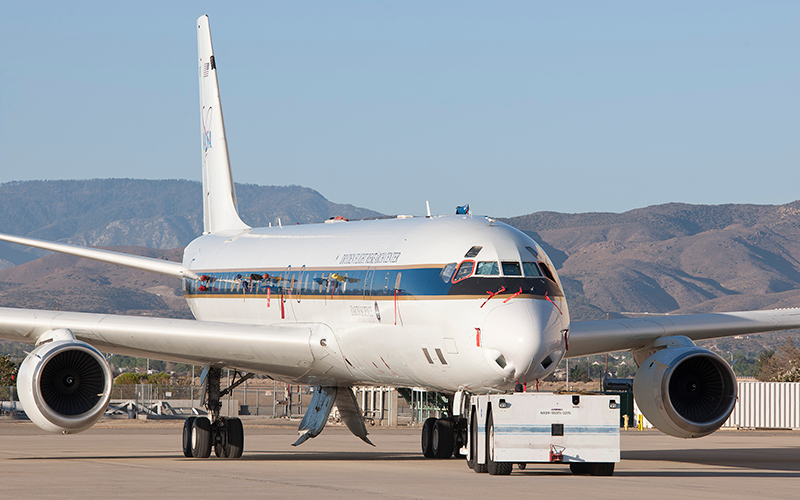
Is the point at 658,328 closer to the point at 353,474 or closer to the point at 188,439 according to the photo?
the point at 353,474

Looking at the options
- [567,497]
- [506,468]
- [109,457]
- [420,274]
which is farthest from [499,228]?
[109,457]

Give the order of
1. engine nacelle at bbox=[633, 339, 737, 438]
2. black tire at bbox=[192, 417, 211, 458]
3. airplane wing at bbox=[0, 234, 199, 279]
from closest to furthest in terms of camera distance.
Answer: engine nacelle at bbox=[633, 339, 737, 438]
black tire at bbox=[192, 417, 211, 458]
airplane wing at bbox=[0, 234, 199, 279]

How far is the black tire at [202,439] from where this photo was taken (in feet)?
87.4

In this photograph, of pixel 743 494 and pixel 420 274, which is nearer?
pixel 743 494

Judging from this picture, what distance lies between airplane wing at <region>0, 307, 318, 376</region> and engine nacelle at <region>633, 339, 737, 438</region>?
682 centimetres

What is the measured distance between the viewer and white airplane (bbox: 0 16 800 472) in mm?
19609

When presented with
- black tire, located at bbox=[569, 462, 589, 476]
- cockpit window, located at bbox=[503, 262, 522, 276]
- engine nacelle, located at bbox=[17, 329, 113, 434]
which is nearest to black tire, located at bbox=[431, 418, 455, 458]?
black tire, located at bbox=[569, 462, 589, 476]

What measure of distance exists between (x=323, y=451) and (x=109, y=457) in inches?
261

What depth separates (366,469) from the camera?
882 inches

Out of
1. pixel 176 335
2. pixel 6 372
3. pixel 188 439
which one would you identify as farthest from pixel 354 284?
pixel 6 372

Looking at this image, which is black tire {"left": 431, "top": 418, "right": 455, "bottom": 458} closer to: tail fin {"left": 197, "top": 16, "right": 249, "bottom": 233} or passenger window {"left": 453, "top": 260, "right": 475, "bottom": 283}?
passenger window {"left": 453, "top": 260, "right": 475, "bottom": 283}

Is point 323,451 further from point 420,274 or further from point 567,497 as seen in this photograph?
point 567,497

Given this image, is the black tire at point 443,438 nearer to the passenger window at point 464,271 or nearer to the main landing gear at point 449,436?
the main landing gear at point 449,436

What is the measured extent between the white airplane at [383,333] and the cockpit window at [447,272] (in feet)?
0.12
